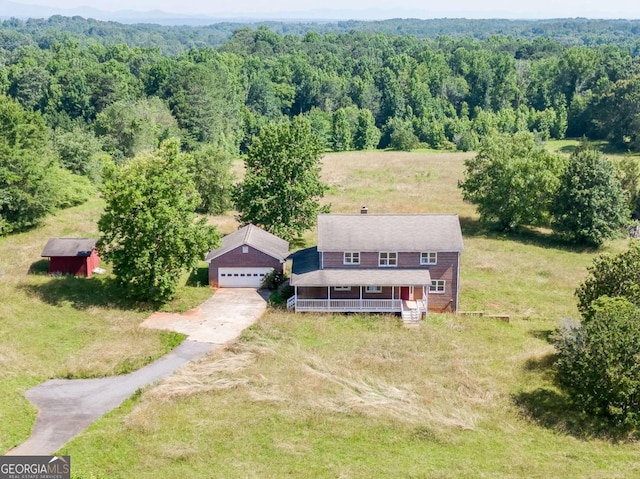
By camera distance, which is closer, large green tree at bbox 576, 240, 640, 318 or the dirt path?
the dirt path

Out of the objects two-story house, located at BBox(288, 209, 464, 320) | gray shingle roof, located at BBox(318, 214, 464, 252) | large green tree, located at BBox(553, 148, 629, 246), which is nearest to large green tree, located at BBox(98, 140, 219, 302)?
two-story house, located at BBox(288, 209, 464, 320)

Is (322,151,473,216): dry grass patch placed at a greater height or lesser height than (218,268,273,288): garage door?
lesser

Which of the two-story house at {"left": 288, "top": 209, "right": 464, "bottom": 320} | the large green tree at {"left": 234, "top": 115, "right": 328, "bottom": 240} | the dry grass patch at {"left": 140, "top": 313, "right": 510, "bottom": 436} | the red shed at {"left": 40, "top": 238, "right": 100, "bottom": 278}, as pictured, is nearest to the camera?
the dry grass patch at {"left": 140, "top": 313, "right": 510, "bottom": 436}

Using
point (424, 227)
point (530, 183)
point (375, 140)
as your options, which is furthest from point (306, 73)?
point (424, 227)

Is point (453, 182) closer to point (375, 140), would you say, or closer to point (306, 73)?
point (375, 140)

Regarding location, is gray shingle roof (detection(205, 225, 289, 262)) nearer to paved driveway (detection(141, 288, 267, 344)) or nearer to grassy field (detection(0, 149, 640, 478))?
paved driveway (detection(141, 288, 267, 344))

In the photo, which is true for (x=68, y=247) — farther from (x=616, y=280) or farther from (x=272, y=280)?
(x=616, y=280)

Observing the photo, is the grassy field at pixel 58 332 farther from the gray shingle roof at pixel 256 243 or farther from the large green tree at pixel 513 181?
the large green tree at pixel 513 181

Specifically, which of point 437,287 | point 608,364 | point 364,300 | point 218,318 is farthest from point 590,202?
point 218,318
